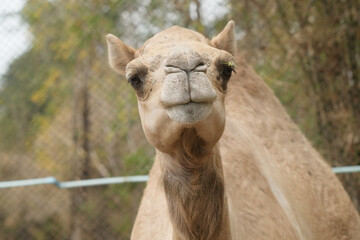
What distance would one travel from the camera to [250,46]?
645cm

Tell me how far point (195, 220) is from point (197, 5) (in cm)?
406

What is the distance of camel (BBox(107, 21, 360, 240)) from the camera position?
219 cm

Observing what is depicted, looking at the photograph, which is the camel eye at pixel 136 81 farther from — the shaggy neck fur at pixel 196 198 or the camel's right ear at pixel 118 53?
the camel's right ear at pixel 118 53

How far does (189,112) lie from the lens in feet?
6.89

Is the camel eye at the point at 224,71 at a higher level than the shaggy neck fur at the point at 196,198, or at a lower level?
higher

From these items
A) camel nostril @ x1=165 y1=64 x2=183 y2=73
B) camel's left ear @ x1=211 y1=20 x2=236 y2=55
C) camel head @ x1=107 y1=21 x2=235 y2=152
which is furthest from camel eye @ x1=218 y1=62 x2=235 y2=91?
camel's left ear @ x1=211 y1=20 x2=236 y2=55

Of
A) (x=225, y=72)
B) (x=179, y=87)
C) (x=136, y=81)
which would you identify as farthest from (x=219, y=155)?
(x=179, y=87)

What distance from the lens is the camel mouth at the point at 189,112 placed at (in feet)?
6.88

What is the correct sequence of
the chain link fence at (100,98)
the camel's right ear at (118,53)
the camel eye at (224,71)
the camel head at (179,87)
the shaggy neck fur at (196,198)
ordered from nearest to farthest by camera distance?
the camel head at (179,87) < the camel eye at (224,71) < the shaggy neck fur at (196,198) < the camel's right ear at (118,53) < the chain link fence at (100,98)

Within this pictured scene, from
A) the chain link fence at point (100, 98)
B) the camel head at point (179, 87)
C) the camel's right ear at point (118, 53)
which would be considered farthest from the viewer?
the chain link fence at point (100, 98)

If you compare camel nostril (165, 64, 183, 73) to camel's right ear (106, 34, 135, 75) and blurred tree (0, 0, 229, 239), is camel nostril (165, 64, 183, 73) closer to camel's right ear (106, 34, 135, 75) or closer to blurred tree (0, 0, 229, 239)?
camel's right ear (106, 34, 135, 75)

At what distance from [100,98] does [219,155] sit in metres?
4.86

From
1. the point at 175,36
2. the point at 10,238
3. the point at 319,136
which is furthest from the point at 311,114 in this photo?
the point at 10,238

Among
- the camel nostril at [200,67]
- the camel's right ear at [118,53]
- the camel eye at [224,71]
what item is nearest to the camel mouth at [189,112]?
the camel nostril at [200,67]
